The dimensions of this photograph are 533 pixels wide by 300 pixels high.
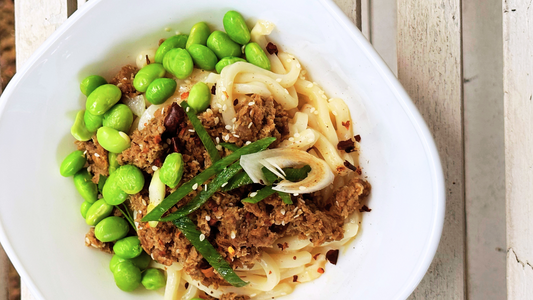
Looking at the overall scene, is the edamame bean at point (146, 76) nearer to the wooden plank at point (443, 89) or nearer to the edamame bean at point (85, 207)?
the edamame bean at point (85, 207)

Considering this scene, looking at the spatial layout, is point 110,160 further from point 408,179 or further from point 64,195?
point 408,179

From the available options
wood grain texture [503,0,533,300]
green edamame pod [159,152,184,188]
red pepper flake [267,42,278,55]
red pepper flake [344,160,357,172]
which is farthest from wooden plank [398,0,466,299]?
green edamame pod [159,152,184,188]

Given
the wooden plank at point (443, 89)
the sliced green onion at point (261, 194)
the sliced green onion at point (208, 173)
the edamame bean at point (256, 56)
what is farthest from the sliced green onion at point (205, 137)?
the wooden plank at point (443, 89)

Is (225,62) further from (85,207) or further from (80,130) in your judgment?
(85,207)

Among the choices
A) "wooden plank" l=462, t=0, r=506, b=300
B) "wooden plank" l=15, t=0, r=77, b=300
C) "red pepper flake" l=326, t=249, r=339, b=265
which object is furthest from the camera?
"wooden plank" l=462, t=0, r=506, b=300

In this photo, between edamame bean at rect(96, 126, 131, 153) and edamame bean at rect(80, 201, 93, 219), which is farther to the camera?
edamame bean at rect(80, 201, 93, 219)

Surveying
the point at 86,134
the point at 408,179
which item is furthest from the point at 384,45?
the point at 86,134

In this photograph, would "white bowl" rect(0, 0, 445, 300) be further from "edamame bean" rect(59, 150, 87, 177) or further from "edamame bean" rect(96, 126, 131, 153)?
"edamame bean" rect(96, 126, 131, 153)

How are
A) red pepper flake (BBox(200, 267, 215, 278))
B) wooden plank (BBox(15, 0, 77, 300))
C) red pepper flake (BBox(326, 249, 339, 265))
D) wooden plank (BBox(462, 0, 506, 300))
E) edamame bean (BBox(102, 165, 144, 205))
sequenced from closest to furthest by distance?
edamame bean (BBox(102, 165, 144, 205))
red pepper flake (BBox(200, 267, 215, 278))
red pepper flake (BBox(326, 249, 339, 265))
wooden plank (BBox(15, 0, 77, 300))
wooden plank (BBox(462, 0, 506, 300))
